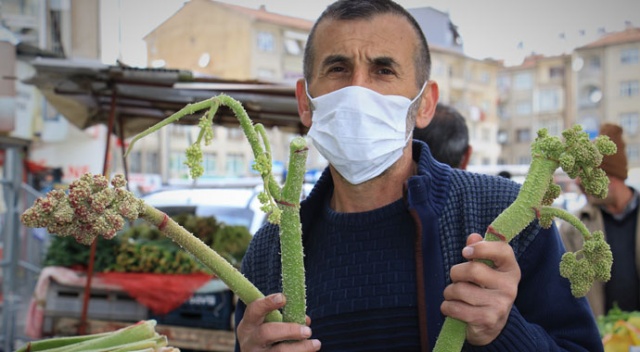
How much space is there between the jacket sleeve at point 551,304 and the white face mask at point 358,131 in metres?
0.55

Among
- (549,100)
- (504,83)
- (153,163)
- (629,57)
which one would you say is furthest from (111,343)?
(504,83)

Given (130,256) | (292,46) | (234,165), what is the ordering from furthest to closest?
1. (292,46)
2. (234,165)
3. (130,256)

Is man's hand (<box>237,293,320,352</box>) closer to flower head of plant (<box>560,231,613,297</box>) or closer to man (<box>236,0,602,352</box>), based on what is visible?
man (<box>236,0,602,352</box>)

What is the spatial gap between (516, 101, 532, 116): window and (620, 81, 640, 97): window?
11183 millimetres

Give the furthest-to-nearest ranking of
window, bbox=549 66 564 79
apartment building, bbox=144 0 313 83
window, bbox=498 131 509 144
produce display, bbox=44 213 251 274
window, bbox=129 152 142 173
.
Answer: window, bbox=498 131 509 144 → window, bbox=549 66 564 79 → window, bbox=129 152 142 173 → apartment building, bbox=144 0 313 83 → produce display, bbox=44 213 251 274

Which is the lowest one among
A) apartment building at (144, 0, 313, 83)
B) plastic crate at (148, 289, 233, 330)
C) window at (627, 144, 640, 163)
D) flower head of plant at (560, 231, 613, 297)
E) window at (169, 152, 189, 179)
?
plastic crate at (148, 289, 233, 330)

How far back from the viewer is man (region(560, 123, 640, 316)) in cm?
507

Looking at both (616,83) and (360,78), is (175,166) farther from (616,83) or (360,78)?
(360,78)

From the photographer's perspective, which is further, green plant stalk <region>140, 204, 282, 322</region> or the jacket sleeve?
the jacket sleeve

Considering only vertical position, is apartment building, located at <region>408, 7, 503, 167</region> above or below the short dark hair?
above

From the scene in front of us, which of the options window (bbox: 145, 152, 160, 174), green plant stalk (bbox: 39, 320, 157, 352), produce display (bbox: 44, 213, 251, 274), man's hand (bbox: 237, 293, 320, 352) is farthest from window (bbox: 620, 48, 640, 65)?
man's hand (bbox: 237, 293, 320, 352)

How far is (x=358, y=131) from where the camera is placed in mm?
2189

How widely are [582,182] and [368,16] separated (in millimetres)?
1068

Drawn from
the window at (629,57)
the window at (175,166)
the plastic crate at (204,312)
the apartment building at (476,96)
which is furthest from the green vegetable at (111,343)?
the window at (629,57)
